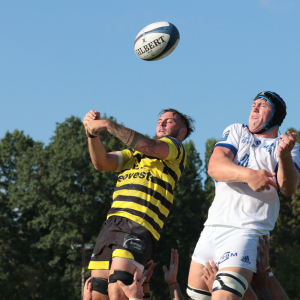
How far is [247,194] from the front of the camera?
13.2ft

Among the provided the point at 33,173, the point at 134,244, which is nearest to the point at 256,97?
the point at 134,244

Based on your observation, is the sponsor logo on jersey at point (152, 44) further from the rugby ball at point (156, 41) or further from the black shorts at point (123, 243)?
the black shorts at point (123, 243)

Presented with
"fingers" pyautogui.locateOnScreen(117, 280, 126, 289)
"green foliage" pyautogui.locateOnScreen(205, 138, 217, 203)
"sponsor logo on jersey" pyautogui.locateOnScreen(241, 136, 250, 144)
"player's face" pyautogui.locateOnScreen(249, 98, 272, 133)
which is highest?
"green foliage" pyautogui.locateOnScreen(205, 138, 217, 203)

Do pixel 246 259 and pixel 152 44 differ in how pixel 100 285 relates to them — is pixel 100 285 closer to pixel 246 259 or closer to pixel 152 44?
pixel 246 259

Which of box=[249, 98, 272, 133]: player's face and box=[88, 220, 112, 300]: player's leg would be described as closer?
box=[249, 98, 272, 133]: player's face

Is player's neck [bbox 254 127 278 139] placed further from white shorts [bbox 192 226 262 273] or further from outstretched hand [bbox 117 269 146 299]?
outstretched hand [bbox 117 269 146 299]

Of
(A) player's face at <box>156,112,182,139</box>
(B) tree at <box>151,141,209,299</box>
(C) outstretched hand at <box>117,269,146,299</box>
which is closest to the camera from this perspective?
(C) outstretched hand at <box>117,269,146,299</box>

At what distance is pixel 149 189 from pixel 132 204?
0.87 ft

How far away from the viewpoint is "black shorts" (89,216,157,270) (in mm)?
4809

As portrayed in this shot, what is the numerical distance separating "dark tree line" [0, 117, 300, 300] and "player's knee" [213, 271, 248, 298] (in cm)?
2952

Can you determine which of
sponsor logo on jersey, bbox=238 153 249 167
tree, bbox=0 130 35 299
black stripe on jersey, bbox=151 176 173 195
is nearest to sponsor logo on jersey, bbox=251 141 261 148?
sponsor logo on jersey, bbox=238 153 249 167

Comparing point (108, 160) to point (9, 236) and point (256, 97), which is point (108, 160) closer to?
point (256, 97)

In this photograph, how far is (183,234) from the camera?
116 ft

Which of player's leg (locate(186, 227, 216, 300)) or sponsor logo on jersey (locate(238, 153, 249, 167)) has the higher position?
sponsor logo on jersey (locate(238, 153, 249, 167))
